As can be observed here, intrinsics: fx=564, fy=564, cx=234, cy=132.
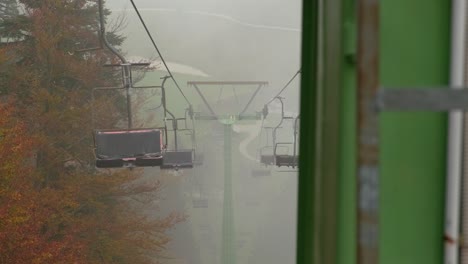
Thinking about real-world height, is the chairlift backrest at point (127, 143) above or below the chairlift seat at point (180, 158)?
above

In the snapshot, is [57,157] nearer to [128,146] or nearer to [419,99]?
[128,146]

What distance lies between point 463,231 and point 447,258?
0.05 metres

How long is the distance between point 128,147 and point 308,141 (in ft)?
18.3

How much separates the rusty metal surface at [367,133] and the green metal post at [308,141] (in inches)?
13.2

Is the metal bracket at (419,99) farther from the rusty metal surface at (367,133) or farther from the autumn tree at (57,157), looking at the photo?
the autumn tree at (57,157)

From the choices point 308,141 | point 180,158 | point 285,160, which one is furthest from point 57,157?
point 308,141

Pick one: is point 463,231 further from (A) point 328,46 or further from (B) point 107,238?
(B) point 107,238

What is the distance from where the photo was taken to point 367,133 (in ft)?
2.10

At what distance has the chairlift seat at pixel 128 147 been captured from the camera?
6.45 metres

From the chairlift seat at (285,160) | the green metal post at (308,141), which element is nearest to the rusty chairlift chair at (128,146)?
the chairlift seat at (285,160)

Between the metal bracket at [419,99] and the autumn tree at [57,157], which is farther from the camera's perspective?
the autumn tree at [57,157]

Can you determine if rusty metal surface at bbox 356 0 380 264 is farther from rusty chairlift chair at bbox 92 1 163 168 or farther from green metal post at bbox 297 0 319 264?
rusty chairlift chair at bbox 92 1 163 168

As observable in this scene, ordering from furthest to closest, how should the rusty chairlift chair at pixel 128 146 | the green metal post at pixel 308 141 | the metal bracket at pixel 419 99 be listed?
1. the rusty chairlift chair at pixel 128 146
2. the green metal post at pixel 308 141
3. the metal bracket at pixel 419 99

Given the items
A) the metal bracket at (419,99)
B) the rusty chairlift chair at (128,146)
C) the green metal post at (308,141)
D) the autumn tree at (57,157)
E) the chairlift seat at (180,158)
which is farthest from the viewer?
the autumn tree at (57,157)
